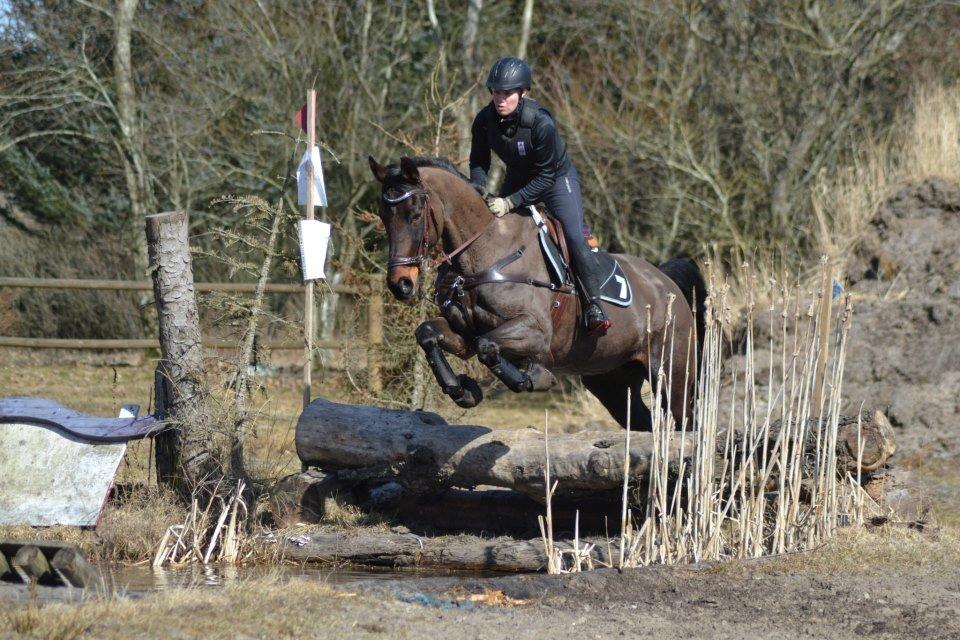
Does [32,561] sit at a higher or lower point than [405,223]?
lower

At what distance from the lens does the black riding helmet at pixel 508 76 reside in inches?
276

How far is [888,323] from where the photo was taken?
36.0 ft

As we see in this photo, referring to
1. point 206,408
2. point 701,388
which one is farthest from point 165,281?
point 701,388

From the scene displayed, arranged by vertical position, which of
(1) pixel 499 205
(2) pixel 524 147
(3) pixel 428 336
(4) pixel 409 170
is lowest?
(3) pixel 428 336

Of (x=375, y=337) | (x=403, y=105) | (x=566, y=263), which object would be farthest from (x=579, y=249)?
(x=403, y=105)

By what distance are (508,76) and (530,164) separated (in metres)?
0.69

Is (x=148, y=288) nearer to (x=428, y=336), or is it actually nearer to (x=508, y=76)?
(x=428, y=336)

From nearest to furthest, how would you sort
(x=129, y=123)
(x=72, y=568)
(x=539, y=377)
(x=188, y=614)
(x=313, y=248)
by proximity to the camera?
(x=188, y=614), (x=72, y=568), (x=539, y=377), (x=313, y=248), (x=129, y=123)

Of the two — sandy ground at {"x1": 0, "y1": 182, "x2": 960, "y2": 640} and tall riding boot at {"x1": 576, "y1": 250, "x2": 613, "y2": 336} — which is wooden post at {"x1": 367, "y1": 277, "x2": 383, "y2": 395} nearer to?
sandy ground at {"x1": 0, "y1": 182, "x2": 960, "y2": 640}

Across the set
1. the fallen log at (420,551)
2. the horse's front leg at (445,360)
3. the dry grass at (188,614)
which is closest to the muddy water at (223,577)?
the fallen log at (420,551)

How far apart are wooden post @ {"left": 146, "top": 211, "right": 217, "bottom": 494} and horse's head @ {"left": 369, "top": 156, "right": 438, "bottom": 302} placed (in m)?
1.45

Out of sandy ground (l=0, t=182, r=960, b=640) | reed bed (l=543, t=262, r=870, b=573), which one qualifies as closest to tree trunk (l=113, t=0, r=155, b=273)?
sandy ground (l=0, t=182, r=960, b=640)

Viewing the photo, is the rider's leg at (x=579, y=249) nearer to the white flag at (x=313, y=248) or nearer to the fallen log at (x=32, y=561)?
the white flag at (x=313, y=248)

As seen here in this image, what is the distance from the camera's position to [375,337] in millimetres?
10602
